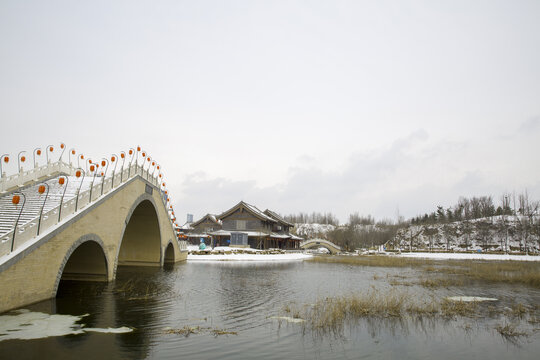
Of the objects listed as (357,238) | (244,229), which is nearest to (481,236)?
(357,238)

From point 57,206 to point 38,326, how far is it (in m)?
5.22

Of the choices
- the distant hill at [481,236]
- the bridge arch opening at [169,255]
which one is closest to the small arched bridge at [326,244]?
the distant hill at [481,236]

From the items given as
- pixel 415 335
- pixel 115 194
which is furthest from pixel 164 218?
pixel 415 335

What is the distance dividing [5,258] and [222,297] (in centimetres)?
838

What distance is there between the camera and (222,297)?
15305 mm

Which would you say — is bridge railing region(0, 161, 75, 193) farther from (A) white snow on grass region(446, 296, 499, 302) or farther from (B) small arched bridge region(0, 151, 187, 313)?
(A) white snow on grass region(446, 296, 499, 302)

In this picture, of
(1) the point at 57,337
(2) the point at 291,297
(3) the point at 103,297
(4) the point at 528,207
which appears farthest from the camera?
(4) the point at 528,207

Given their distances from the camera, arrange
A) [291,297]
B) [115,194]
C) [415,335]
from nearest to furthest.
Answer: [415,335]
[291,297]
[115,194]

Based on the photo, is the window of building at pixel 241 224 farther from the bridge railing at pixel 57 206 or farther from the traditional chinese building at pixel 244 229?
the bridge railing at pixel 57 206

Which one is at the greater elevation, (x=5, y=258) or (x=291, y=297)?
(x=5, y=258)

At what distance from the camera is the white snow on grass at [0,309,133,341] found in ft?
28.2

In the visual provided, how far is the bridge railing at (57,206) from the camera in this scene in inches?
421

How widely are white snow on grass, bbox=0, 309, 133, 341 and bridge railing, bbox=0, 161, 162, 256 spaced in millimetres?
2013

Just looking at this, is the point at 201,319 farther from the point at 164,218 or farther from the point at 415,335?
the point at 164,218
